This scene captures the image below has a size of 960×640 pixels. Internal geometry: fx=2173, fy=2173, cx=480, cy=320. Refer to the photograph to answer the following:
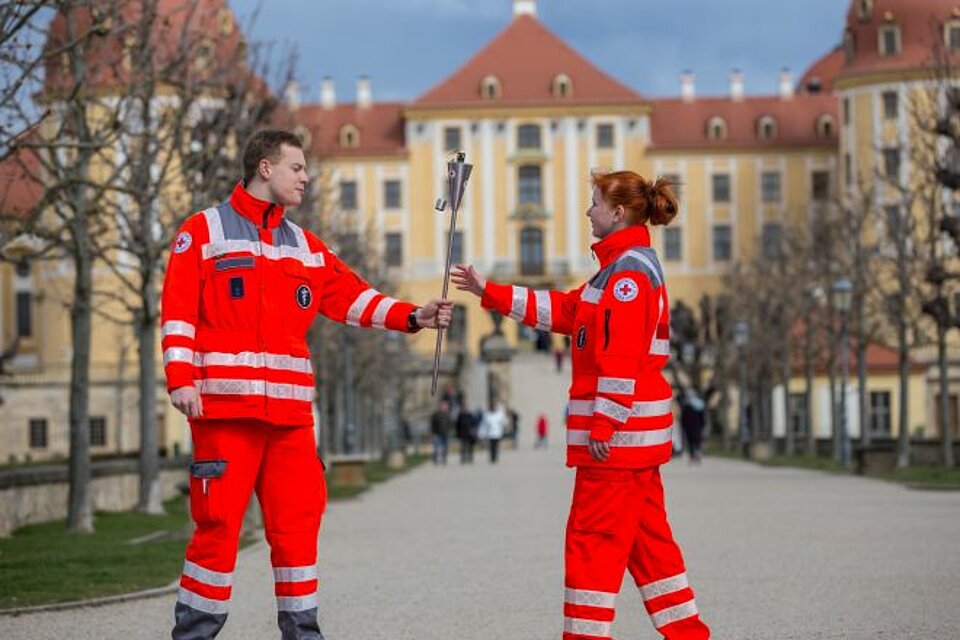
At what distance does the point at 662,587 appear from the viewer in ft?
29.3

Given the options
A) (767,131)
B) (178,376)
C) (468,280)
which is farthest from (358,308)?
(767,131)

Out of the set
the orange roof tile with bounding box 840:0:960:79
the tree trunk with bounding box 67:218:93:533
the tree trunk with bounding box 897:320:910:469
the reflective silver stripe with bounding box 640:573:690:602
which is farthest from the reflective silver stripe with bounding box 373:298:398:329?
the orange roof tile with bounding box 840:0:960:79

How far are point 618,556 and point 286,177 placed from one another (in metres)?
2.07

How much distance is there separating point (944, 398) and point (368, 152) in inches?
3087

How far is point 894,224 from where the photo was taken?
43.9m

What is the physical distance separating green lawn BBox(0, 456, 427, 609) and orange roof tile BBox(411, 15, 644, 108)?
290 ft

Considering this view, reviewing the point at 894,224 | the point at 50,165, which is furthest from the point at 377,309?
the point at 894,224

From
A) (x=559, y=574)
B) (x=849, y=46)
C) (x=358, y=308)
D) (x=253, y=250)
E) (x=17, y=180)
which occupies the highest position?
(x=849, y=46)

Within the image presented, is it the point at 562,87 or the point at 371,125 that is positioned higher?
the point at 562,87

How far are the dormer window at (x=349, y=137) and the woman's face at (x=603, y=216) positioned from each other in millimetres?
105974

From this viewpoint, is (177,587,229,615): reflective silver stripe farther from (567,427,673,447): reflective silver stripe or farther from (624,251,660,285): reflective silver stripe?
(624,251,660,285): reflective silver stripe

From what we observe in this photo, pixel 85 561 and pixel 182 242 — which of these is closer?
pixel 182 242

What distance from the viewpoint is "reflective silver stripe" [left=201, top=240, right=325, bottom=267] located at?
8.84m

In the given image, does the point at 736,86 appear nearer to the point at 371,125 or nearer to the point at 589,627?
the point at 371,125
